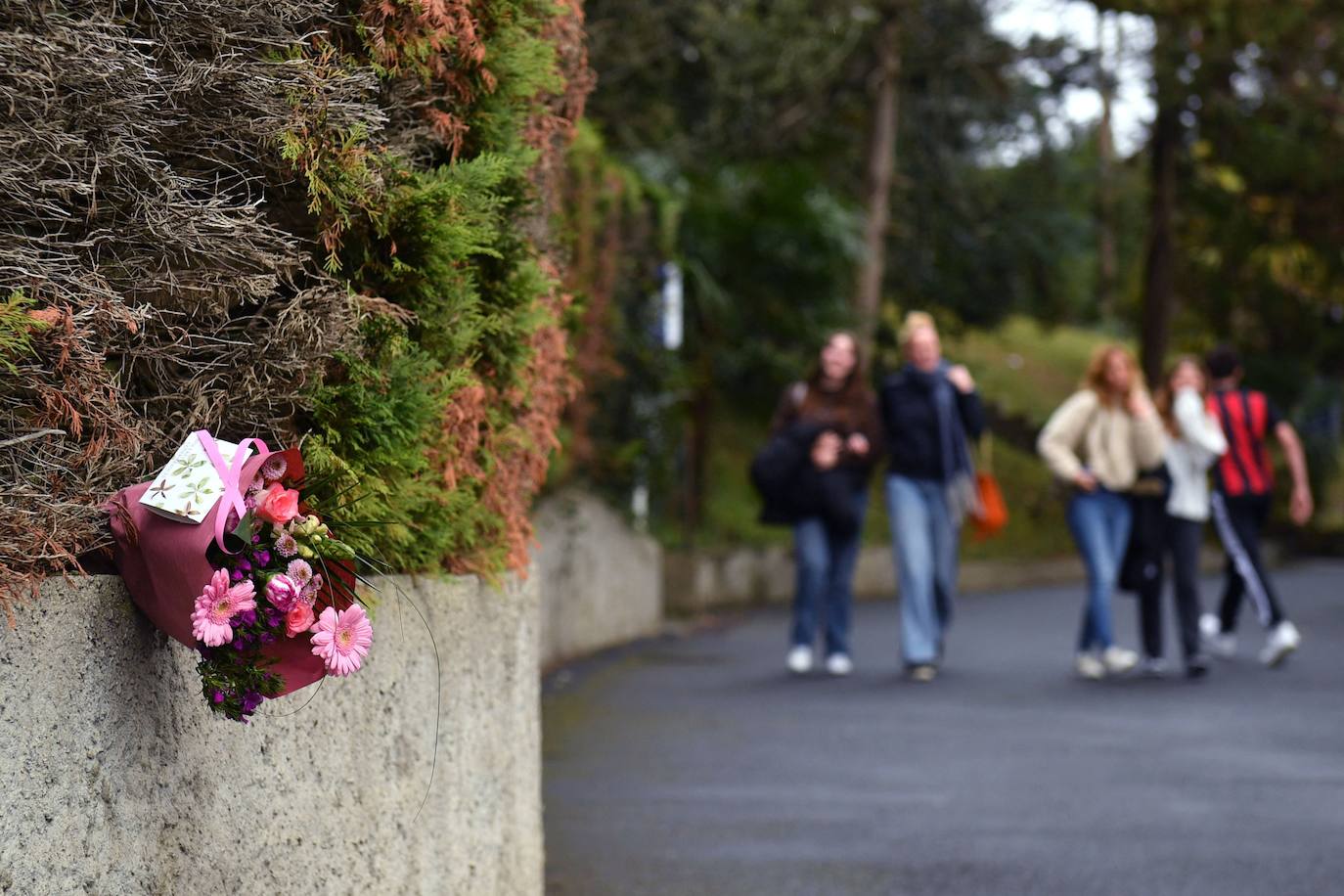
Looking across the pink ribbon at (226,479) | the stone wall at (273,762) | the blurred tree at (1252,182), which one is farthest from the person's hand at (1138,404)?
the blurred tree at (1252,182)

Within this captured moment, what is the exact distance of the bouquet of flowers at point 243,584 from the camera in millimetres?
3041

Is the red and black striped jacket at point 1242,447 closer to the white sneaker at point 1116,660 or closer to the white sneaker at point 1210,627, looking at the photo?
the white sneaker at point 1116,660

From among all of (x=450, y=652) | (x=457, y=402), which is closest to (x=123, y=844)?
(x=450, y=652)

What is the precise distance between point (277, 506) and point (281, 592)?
0.53ft

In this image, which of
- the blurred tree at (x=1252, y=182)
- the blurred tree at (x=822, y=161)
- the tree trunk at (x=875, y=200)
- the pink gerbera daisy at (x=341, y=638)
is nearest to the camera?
the pink gerbera daisy at (x=341, y=638)

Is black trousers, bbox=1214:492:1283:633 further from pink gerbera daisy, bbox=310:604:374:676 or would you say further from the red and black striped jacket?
pink gerbera daisy, bbox=310:604:374:676

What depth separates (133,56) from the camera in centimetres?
318

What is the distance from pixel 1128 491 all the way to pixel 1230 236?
16.1 metres

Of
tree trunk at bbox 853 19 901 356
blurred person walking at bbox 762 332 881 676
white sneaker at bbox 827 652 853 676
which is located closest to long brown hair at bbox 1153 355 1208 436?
blurred person walking at bbox 762 332 881 676

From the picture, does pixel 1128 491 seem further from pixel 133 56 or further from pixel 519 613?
pixel 133 56

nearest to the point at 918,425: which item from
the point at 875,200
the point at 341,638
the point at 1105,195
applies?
the point at 341,638

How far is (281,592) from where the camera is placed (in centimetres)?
303

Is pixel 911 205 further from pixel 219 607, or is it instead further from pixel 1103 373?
pixel 219 607

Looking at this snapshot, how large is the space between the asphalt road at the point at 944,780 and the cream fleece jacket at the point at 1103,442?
1236 mm
